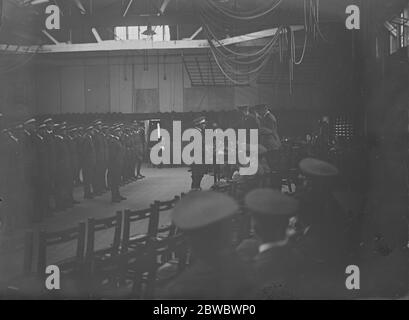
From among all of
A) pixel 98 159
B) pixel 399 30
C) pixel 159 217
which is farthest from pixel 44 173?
pixel 399 30

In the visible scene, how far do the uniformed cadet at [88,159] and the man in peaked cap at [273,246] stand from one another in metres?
0.93

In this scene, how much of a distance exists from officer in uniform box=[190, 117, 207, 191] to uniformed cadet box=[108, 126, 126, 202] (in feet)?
1.43

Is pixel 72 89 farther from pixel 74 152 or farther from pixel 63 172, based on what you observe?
pixel 63 172

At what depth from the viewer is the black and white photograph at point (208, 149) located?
8.82 ft

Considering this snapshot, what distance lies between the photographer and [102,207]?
110 inches

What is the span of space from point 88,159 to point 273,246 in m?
1.20

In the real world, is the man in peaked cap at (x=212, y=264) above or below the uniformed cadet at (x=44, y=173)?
below

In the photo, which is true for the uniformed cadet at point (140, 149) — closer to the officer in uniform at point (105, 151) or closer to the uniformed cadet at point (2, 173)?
the officer in uniform at point (105, 151)

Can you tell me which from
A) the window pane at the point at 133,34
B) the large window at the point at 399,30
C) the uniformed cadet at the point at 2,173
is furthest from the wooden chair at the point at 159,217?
the large window at the point at 399,30

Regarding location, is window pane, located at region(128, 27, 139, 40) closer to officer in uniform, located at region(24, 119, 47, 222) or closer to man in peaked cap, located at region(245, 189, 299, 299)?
officer in uniform, located at region(24, 119, 47, 222)

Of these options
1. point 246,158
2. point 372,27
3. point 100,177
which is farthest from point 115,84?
point 372,27

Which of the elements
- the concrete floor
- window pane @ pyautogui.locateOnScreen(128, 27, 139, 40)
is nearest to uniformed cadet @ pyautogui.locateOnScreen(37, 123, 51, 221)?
the concrete floor

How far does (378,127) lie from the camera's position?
2.81 metres

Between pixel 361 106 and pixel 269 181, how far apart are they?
699 mm
